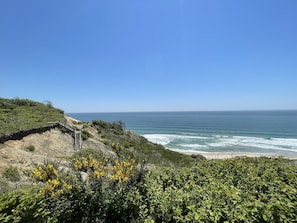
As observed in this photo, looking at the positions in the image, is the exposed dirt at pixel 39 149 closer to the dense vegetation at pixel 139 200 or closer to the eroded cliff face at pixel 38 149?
the eroded cliff face at pixel 38 149

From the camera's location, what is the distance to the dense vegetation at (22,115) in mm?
14215

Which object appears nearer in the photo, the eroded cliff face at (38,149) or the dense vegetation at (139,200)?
the dense vegetation at (139,200)

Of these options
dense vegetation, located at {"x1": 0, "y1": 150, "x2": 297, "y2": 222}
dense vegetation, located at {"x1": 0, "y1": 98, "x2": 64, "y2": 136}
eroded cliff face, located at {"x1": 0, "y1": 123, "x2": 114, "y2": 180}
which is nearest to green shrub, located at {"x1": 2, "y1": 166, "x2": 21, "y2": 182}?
eroded cliff face, located at {"x1": 0, "y1": 123, "x2": 114, "y2": 180}

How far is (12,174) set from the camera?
7578 mm

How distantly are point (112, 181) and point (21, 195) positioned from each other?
1577 millimetres

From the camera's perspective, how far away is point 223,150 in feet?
114

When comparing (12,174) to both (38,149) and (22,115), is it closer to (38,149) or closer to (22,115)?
(38,149)

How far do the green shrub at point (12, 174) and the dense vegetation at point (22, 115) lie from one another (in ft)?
16.2

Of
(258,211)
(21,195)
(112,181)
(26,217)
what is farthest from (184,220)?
(21,195)

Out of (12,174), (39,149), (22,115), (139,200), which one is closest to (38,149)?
(39,149)

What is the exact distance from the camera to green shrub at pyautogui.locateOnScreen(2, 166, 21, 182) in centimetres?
731

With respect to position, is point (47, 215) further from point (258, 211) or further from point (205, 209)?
point (258, 211)

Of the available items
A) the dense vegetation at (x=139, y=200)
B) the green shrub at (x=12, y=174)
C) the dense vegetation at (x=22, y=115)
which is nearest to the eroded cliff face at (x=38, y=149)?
the green shrub at (x=12, y=174)

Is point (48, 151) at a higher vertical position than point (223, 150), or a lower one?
higher
